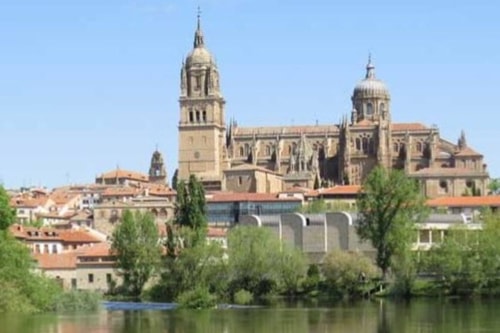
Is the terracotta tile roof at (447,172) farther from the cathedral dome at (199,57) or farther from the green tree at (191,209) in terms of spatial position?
the green tree at (191,209)

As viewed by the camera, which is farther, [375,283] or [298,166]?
[298,166]

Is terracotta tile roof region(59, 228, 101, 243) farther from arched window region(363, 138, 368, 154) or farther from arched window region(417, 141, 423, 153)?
arched window region(417, 141, 423, 153)

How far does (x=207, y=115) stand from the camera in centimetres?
13612

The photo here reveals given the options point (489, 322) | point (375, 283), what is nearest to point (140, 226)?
point (375, 283)

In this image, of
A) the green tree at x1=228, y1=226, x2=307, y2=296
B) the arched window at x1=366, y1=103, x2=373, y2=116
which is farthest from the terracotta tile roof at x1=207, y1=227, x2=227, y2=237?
the arched window at x1=366, y1=103, x2=373, y2=116

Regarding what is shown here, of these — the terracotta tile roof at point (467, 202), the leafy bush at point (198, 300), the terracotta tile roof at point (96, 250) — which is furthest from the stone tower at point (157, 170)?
the leafy bush at point (198, 300)

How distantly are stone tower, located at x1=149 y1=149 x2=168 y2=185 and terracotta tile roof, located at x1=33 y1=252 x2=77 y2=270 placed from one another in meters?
76.0

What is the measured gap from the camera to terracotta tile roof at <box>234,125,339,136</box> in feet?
463

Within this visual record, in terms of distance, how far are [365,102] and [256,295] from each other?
253 ft

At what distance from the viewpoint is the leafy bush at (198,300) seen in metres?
63.3

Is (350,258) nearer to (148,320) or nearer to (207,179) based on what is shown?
(148,320)

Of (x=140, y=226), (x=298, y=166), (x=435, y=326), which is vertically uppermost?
(x=298, y=166)

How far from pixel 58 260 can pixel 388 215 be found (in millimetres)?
21292

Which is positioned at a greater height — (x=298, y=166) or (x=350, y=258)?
(x=298, y=166)
